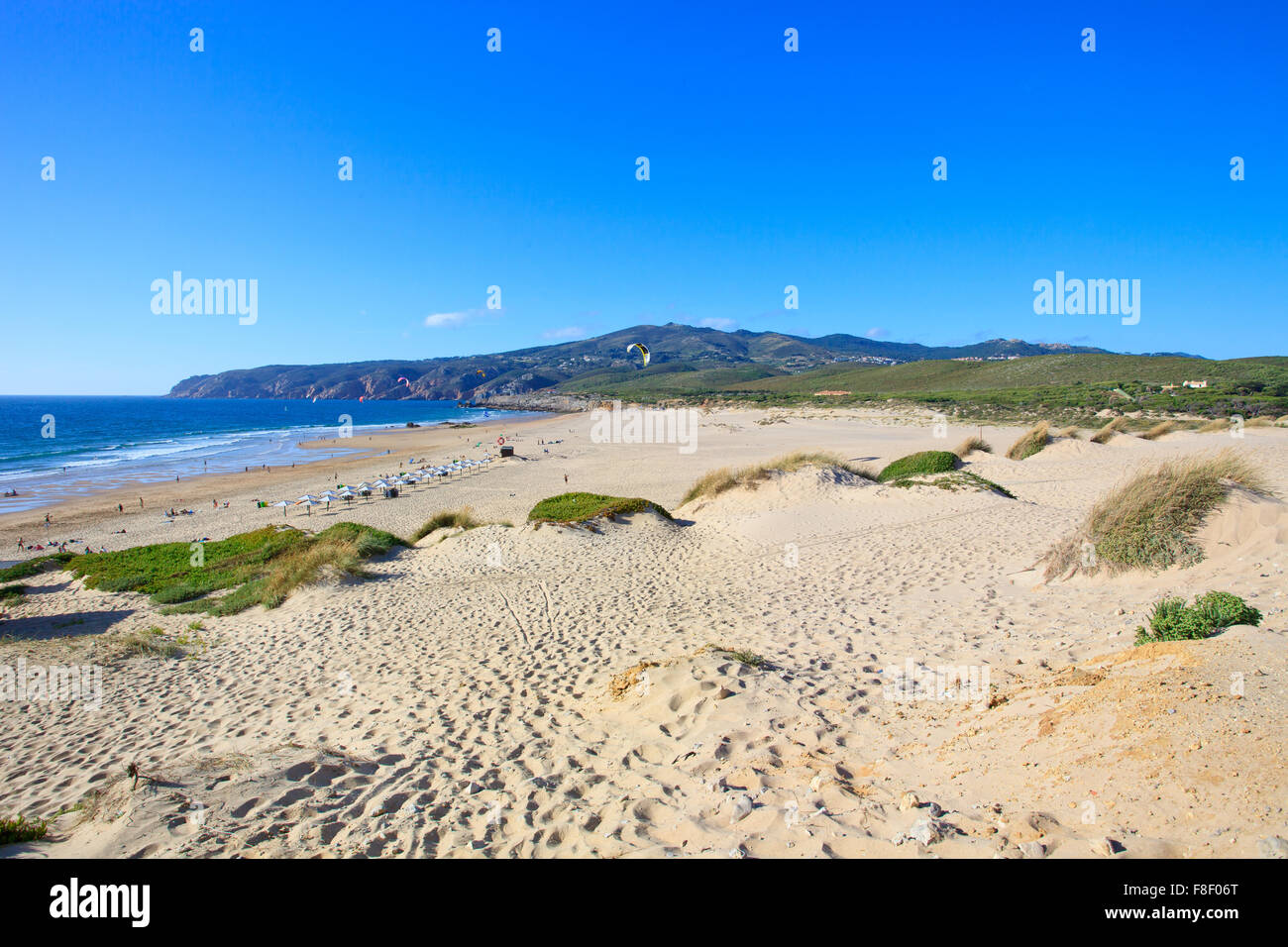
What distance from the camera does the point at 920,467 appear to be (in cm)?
2027

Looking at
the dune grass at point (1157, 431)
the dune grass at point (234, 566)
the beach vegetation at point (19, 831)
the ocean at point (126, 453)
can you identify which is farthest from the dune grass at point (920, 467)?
the ocean at point (126, 453)

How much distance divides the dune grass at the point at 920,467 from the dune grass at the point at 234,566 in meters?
16.1

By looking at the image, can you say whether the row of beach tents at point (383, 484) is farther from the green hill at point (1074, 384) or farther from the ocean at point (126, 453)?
the green hill at point (1074, 384)

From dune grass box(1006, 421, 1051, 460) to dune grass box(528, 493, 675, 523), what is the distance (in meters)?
17.0

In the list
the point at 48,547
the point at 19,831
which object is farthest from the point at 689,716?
the point at 48,547

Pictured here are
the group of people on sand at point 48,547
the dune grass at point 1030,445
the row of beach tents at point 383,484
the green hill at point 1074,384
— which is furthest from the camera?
the green hill at point 1074,384

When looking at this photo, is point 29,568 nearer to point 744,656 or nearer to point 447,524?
point 447,524

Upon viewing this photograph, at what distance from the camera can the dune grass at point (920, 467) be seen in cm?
1989

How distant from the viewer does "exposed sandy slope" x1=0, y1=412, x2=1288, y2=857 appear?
3.61 metres

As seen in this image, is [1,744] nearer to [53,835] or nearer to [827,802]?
[53,835]

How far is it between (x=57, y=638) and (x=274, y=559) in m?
4.34

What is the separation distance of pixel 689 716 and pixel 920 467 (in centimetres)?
1733
